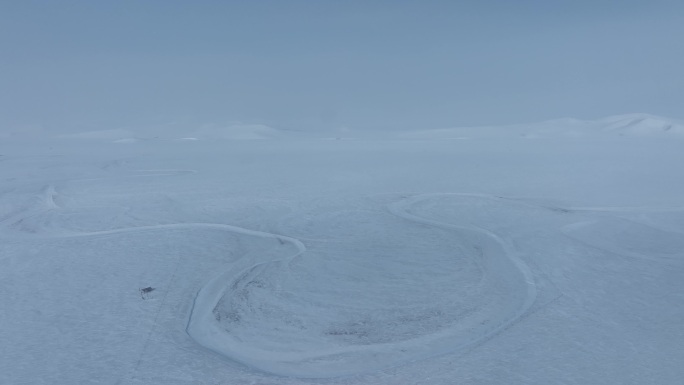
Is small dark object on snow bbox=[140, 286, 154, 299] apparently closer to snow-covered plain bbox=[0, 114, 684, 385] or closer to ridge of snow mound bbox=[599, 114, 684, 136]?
snow-covered plain bbox=[0, 114, 684, 385]

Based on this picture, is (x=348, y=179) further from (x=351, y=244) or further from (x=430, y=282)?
(x=430, y=282)

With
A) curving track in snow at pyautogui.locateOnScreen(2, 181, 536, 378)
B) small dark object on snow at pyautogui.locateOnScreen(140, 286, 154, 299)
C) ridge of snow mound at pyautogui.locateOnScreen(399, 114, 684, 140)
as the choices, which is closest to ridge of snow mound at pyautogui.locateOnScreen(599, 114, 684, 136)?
ridge of snow mound at pyautogui.locateOnScreen(399, 114, 684, 140)

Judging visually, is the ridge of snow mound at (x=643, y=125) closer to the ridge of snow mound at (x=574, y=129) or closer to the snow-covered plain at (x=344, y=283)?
the ridge of snow mound at (x=574, y=129)

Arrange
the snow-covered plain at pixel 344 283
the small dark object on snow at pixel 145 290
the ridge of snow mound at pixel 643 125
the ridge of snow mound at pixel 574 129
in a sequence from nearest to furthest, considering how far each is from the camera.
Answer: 1. the snow-covered plain at pixel 344 283
2. the small dark object on snow at pixel 145 290
3. the ridge of snow mound at pixel 643 125
4. the ridge of snow mound at pixel 574 129

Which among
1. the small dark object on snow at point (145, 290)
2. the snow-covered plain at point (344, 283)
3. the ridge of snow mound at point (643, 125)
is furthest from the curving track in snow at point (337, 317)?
the ridge of snow mound at point (643, 125)

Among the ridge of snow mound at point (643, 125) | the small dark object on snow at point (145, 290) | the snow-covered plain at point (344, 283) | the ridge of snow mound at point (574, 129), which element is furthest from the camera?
the ridge of snow mound at point (574, 129)

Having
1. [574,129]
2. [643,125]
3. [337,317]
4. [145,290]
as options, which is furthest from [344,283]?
[574,129]

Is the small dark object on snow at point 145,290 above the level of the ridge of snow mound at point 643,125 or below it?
below

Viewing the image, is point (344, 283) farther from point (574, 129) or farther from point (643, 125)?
point (574, 129)

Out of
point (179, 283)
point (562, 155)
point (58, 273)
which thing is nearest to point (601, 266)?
point (179, 283)
